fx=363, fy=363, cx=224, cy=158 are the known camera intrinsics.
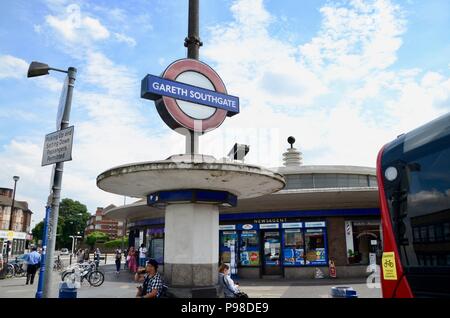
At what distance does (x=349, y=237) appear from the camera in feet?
66.1

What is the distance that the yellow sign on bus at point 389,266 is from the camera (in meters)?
4.79

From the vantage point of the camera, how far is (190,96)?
41.2ft

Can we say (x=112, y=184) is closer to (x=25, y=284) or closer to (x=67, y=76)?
(x=67, y=76)

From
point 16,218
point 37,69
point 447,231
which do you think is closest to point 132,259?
point 37,69

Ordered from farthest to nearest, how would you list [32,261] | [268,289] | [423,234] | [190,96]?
[32,261] → [268,289] → [190,96] → [423,234]

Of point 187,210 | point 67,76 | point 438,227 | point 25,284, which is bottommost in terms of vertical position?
point 25,284

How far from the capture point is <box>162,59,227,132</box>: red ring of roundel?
1216cm

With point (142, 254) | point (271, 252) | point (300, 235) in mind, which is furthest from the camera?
point (142, 254)

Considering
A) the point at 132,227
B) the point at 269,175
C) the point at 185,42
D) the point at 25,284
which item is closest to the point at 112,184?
the point at 269,175

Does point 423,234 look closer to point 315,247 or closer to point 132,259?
point 315,247

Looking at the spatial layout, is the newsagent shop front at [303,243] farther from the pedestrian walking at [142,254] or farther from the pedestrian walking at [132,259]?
the pedestrian walking at [132,259]

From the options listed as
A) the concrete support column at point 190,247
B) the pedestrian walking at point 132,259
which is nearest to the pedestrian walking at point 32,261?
the pedestrian walking at point 132,259

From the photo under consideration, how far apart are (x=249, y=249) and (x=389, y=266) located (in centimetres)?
1637
